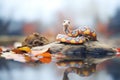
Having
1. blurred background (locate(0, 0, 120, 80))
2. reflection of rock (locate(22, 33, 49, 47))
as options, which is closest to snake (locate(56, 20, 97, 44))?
reflection of rock (locate(22, 33, 49, 47))

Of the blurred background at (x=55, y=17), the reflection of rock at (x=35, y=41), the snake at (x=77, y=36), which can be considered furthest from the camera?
the blurred background at (x=55, y=17)

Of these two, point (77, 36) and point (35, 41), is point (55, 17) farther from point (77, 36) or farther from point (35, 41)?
point (77, 36)

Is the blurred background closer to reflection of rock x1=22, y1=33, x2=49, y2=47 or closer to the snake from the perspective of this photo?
reflection of rock x1=22, y1=33, x2=49, y2=47

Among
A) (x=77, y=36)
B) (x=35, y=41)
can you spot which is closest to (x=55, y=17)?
(x=35, y=41)

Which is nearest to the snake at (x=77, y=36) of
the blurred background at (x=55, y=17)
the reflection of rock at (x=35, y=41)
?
the reflection of rock at (x=35, y=41)

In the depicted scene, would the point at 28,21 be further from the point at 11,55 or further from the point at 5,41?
the point at 11,55

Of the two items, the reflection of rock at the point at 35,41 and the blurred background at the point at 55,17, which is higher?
the blurred background at the point at 55,17

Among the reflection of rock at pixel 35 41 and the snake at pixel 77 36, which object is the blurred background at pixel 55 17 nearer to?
the reflection of rock at pixel 35 41

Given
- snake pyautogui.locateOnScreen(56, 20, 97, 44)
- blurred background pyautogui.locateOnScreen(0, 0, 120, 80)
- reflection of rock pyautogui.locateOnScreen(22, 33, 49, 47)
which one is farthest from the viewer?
blurred background pyautogui.locateOnScreen(0, 0, 120, 80)
